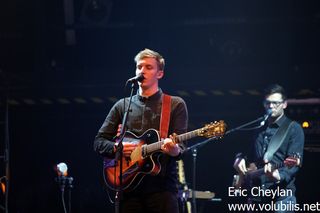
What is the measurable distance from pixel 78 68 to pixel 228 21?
2.55 meters

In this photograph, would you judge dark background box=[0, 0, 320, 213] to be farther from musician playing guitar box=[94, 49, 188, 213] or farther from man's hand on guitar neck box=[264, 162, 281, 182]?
musician playing guitar box=[94, 49, 188, 213]

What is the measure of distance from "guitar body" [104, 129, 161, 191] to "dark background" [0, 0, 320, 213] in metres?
3.49

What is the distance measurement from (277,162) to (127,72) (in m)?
2.80

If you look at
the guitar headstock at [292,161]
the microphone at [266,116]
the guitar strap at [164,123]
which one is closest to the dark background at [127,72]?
the microphone at [266,116]

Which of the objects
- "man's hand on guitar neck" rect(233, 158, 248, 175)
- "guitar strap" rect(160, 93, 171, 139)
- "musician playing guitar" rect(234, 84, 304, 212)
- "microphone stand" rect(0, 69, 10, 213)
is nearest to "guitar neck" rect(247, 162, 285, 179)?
"musician playing guitar" rect(234, 84, 304, 212)

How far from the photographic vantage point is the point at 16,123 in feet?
29.0

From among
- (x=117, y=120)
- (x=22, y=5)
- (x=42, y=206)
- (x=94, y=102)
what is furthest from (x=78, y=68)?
(x=117, y=120)

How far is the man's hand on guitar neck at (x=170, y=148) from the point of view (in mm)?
4496

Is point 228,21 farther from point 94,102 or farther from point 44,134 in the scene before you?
point 44,134

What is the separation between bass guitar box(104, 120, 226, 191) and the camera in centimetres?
468

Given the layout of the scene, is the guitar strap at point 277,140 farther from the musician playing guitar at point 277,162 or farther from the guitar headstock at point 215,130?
the guitar headstock at point 215,130

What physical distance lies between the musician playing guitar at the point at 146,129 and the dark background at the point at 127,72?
3.53 metres

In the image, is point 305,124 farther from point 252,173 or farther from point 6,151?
point 6,151

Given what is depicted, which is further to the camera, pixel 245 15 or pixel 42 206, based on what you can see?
pixel 245 15
